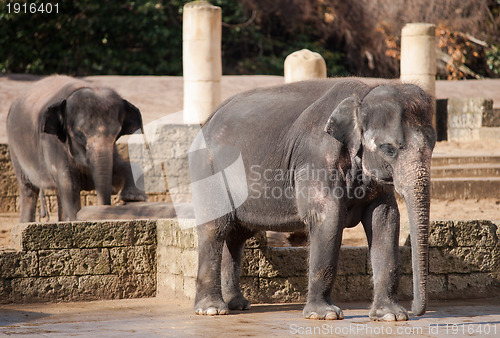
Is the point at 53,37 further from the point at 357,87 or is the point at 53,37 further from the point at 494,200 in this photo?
the point at 357,87

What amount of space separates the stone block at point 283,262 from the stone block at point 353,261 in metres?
0.32

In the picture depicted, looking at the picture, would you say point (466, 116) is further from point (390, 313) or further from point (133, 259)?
point (390, 313)

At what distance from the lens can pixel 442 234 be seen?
777cm

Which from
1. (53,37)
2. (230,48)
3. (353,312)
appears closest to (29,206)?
(353,312)

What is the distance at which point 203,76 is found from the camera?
16.8 metres

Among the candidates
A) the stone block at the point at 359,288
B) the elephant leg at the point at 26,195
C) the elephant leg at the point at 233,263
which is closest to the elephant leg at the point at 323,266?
the elephant leg at the point at 233,263

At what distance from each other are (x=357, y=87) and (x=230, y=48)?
803 inches

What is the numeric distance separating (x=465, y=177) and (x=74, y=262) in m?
8.26

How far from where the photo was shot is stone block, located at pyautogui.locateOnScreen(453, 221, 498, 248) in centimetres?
783

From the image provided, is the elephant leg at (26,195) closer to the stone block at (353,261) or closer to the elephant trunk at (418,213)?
the stone block at (353,261)

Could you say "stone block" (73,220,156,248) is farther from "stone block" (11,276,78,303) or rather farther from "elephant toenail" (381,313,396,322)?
"elephant toenail" (381,313,396,322)

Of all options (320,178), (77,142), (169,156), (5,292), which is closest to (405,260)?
(320,178)

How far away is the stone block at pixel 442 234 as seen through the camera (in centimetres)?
774

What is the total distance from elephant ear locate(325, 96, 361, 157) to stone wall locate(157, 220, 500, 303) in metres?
1.43
